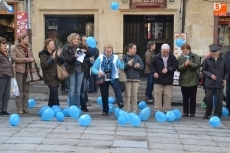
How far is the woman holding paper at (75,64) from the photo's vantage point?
31.3 ft

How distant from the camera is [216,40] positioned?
55.0 ft

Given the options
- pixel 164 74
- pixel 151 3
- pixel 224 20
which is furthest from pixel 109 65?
pixel 224 20

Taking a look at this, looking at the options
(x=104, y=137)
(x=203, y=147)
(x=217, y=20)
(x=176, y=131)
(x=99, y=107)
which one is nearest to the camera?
(x=203, y=147)

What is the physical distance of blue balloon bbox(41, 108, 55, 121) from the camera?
8.68m

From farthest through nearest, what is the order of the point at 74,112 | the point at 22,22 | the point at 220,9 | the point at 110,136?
the point at 22,22 < the point at 220,9 < the point at 74,112 < the point at 110,136

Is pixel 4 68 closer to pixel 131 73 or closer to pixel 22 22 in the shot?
pixel 131 73

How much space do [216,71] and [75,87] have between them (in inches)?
123

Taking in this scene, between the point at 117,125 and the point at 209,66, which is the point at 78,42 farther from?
the point at 209,66

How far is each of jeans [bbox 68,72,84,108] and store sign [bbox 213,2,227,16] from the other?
8086 mm

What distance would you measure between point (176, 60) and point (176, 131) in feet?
7.26

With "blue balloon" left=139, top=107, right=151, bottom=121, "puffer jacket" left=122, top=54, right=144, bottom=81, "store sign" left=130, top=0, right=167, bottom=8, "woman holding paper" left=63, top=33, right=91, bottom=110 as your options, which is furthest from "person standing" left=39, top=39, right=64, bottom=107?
"store sign" left=130, top=0, right=167, bottom=8

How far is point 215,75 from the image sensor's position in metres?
9.48

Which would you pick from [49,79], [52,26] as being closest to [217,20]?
[52,26]

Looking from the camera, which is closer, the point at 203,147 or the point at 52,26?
the point at 203,147
